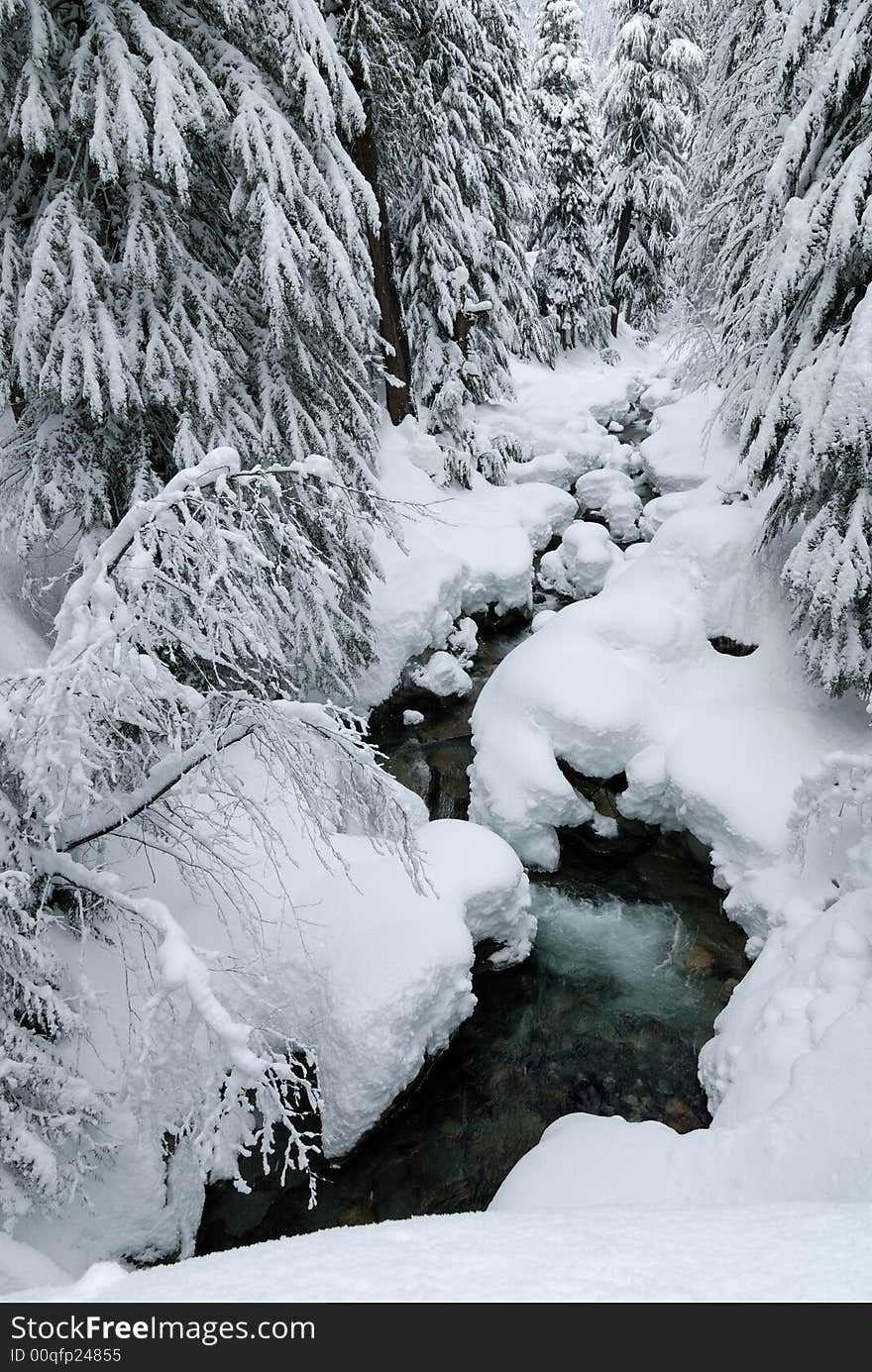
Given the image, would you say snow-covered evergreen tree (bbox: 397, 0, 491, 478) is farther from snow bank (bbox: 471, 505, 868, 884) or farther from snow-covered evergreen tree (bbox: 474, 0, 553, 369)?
snow bank (bbox: 471, 505, 868, 884)

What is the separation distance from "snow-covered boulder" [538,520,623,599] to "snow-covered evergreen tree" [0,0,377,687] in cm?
671

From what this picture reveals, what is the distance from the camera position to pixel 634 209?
82.2 feet

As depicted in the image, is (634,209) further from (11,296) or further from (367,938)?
(367,938)

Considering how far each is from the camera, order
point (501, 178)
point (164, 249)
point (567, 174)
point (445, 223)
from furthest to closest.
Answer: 1. point (567, 174)
2. point (501, 178)
3. point (445, 223)
4. point (164, 249)

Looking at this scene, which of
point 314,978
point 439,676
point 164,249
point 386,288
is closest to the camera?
point 314,978

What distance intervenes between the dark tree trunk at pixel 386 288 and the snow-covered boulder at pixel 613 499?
4.66 m

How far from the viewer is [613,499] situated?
617 inches

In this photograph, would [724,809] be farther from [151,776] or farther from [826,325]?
[151,776]

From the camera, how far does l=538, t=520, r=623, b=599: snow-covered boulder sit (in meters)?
13.3

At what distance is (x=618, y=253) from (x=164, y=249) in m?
24.8

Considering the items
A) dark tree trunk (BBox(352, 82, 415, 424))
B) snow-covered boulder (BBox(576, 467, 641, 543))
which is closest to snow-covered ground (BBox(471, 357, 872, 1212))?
snow-covered boulder (BBox(576, 467, 641, 543))

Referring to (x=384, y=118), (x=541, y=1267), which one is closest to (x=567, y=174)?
(x=384, y=118)

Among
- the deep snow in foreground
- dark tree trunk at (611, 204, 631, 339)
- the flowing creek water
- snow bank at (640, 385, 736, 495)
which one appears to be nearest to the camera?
the deep snow in foreground

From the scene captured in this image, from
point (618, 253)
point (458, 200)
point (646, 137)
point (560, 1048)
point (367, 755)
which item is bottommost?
point (560, 1048)
